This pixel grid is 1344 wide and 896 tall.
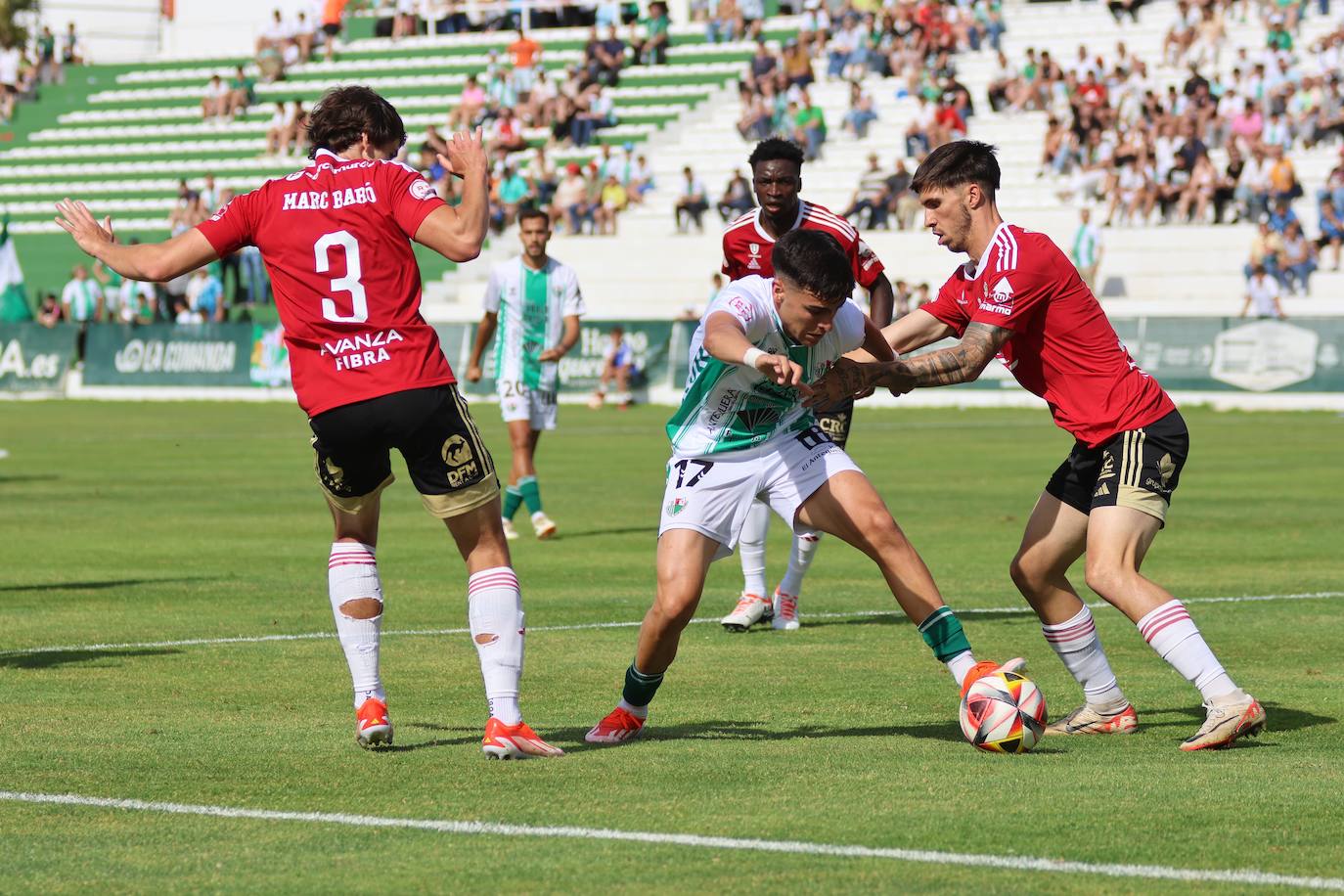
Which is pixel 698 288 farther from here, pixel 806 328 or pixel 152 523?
pixel 806 328

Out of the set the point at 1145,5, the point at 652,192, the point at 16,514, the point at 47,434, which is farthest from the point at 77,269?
the point at 16,514

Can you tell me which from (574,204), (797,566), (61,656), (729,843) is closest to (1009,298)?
(729,843)

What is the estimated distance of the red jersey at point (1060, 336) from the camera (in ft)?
26.6

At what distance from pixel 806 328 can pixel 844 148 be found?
40317 mm

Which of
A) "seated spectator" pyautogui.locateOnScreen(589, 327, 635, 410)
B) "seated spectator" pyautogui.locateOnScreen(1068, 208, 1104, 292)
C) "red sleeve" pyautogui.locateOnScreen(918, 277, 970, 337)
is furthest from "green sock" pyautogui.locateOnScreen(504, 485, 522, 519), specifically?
"seated spectator" pyautogui.locateOnScreen(1068, 208, 1104, 292)

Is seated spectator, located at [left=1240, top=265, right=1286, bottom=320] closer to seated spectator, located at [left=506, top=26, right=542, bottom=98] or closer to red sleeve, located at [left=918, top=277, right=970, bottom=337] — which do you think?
seated spectator, located at [left=506, top=26, right=542, bottom=98]

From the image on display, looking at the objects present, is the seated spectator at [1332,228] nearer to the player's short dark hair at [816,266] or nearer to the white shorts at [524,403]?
the white shorts at [524,403]

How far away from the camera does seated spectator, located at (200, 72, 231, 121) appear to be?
59.1 metres

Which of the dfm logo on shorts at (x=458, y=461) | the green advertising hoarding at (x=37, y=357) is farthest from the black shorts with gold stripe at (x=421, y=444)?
the green advertising hoarding at (x=37, y=357)

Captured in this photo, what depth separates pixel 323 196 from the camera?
25.3ft

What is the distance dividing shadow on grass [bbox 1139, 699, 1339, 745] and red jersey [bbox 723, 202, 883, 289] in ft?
11.2

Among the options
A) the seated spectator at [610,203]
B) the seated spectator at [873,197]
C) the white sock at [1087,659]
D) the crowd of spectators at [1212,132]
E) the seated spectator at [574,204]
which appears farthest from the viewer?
the seated spectator at [574,204]

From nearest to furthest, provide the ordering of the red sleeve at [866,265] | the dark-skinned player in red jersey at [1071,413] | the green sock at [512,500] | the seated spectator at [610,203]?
the dark-skinned player in red jersey at [1071,413]
the red sleeve at [866,265]
the green sock at [512,500]
the seated spectator at [610,203]

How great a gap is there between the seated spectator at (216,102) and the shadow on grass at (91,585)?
46825 mm
